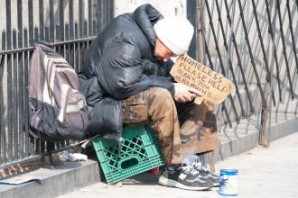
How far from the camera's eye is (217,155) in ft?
25.2

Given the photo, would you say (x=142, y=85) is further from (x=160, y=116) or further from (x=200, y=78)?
(x=200, y=78)

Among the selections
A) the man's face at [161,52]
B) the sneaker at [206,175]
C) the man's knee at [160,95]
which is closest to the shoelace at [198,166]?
the sneaker at [206,175]

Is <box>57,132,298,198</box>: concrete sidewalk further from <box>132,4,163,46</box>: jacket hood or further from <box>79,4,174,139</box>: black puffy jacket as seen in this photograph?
<box>132,4,163,46</box>: jacket hood

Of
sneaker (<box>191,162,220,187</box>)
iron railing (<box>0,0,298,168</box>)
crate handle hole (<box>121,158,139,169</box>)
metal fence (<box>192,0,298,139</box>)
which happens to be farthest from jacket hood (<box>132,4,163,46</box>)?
metal fence (<box>192,0,298,139</box>)

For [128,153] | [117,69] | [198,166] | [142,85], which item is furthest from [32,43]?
[198,166]

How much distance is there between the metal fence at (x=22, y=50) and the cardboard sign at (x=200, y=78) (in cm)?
75

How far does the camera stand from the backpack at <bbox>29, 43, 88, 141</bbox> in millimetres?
6219

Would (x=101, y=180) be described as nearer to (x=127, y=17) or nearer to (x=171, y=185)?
(x=171, y=185)

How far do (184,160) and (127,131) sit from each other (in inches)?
17.6

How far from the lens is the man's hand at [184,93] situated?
6.64 meters

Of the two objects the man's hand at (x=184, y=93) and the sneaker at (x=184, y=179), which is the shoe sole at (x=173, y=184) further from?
the man's hand at (x=184, y=93)

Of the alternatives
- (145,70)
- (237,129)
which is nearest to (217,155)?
(237,129)

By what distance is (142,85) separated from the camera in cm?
648

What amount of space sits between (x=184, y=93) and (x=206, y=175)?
1.92ft
